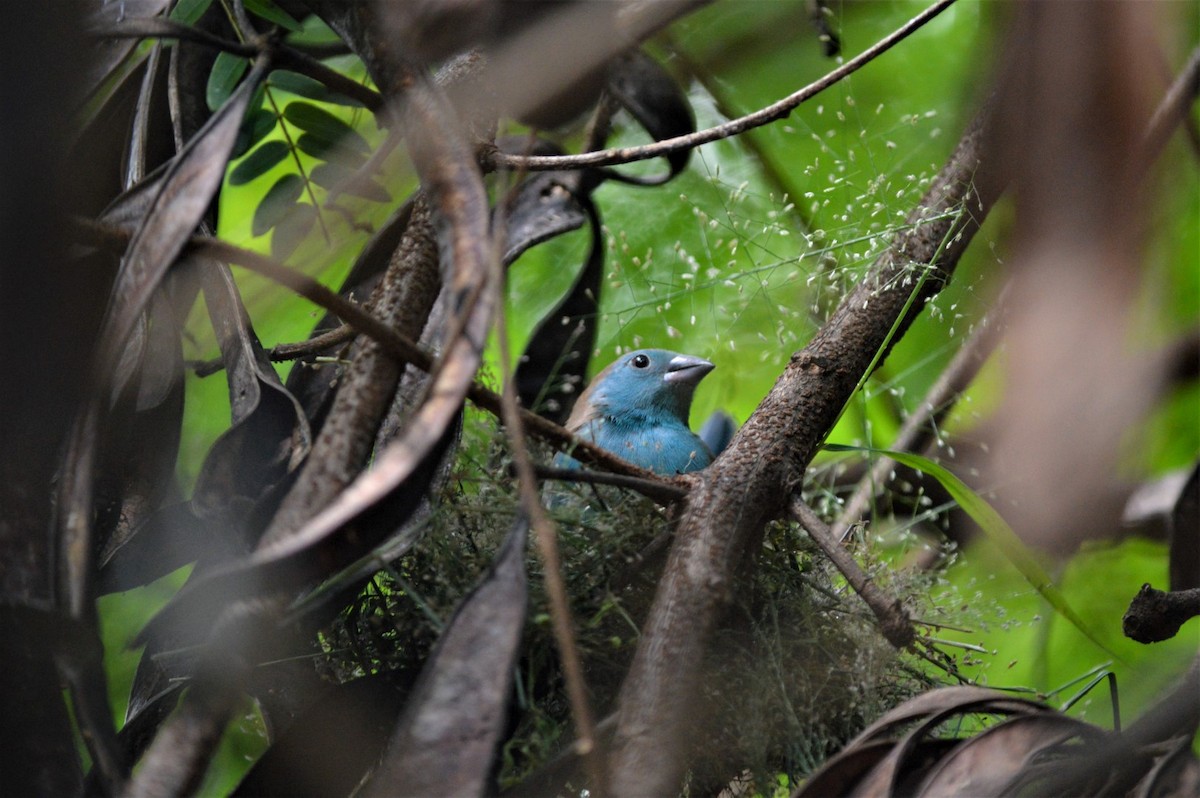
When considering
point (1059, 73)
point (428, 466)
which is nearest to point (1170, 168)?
point (1059, 73)

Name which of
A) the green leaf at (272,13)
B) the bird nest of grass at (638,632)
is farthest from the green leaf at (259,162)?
the bird nest of grass at (638,632)

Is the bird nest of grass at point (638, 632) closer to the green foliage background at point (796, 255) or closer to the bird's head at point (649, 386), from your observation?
the green foliage background at point (796, 255)

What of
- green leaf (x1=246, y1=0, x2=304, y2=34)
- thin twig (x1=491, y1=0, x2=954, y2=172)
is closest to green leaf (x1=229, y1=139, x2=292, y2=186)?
green leaf (x1=246, y1=0, x2=304, y2=34)

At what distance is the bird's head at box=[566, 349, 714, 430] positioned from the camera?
117 inches

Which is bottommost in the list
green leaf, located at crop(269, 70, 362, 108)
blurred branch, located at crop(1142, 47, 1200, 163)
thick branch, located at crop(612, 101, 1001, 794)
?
thick branch, located at crop(612, 101, 1001, 794)

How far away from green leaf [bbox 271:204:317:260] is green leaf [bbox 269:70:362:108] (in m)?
0.25

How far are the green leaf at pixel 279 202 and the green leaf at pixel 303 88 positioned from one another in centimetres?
19

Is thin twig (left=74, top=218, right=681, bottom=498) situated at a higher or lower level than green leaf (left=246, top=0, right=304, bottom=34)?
lower

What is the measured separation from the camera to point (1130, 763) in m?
1.35

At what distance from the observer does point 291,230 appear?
229 cm

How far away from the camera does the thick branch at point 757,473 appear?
4.51ft

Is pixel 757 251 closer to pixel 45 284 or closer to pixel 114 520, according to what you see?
pixel 114 520

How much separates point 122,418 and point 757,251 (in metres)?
1.70

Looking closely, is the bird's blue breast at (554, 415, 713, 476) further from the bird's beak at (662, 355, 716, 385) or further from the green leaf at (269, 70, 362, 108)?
the green leaf at (269, 70, 362, 108)
